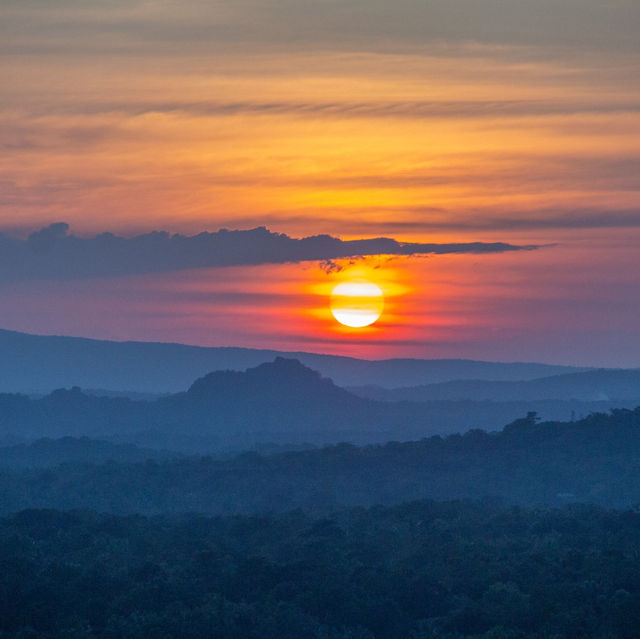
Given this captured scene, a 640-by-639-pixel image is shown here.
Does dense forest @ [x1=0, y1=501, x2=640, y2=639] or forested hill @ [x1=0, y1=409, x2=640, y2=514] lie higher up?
forested hill @ [x1=0, y1=409, x2=640, y2=514]

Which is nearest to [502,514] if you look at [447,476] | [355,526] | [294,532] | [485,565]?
[355,526]

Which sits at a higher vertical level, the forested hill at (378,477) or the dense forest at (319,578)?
Result: the forested hill at (378,477)

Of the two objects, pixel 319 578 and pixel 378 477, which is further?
pixel 378 477

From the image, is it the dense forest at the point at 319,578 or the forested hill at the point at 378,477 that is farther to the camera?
the forested hill at the point at 378,477

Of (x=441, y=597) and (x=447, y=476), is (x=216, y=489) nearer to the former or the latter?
(x=447, y=476)

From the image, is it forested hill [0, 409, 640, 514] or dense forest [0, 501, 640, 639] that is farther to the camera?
forested hill [0, 409, 640, 514]
